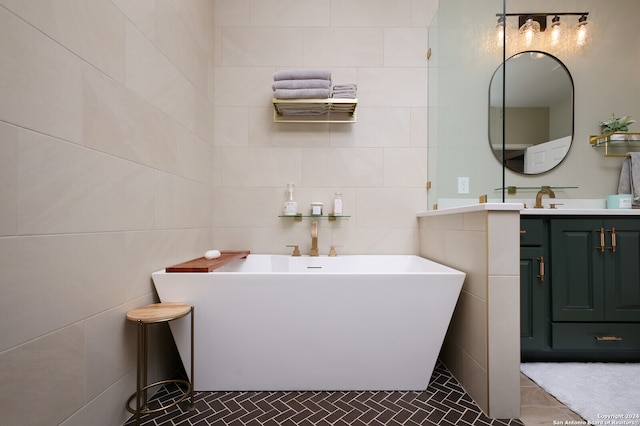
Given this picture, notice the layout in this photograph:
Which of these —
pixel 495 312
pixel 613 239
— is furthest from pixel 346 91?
pixel 613 239

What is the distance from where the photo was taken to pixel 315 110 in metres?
2.23

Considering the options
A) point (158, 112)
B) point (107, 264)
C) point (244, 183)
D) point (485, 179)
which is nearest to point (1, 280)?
point (107, 264)

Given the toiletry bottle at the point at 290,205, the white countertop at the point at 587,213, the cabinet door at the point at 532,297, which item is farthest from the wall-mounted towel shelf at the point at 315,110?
the cabinet door at the point at 532,297

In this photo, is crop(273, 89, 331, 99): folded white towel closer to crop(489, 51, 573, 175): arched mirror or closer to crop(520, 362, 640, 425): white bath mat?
crop(489, 51, 573, 175): arched mirror

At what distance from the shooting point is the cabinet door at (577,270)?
70.7 inches

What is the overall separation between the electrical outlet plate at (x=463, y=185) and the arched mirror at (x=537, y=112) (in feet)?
2.82

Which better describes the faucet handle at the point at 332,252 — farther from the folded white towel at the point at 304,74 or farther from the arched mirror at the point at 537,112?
the arched mirror at the point at 537,112

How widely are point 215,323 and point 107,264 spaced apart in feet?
1.76

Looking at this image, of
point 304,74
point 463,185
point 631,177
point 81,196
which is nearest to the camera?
point 81,196

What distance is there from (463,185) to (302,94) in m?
1.24

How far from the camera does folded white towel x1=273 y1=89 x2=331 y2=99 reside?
Result: 2.09 meters

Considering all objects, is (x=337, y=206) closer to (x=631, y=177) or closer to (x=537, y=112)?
(x=537, y=112)

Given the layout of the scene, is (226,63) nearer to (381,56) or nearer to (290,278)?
(381,56)

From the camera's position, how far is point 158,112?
1.55 metres
